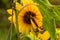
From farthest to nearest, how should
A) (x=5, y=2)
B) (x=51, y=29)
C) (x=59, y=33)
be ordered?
(x=5, y=2) → (x=59, y=33) → (x=51, y=29)

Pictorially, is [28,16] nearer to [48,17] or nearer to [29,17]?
[29,17]

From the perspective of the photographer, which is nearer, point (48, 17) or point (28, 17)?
point (48, 17)

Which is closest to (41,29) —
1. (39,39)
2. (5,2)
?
(39,39)

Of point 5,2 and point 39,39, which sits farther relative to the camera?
point 5,2

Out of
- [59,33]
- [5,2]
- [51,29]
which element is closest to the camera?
[51,29]

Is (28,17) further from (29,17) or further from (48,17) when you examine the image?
(48,17)

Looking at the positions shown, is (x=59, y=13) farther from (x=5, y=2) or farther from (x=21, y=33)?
(x=5, y=2)

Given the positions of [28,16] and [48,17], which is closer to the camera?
[48,17]

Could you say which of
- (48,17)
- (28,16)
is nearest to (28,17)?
(28,16)
